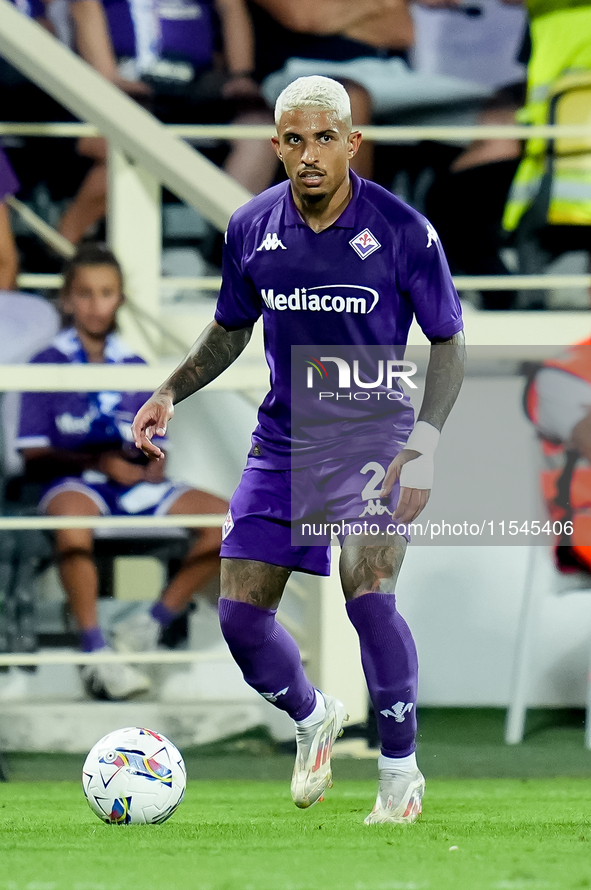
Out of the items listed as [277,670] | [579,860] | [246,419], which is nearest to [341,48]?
[246,419]

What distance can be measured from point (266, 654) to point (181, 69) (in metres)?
2.96

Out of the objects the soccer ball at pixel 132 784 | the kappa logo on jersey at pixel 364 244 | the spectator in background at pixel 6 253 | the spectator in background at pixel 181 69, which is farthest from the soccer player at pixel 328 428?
the spectator in background at pixel 181 69

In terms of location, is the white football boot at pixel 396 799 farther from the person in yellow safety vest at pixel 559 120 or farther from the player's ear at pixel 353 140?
the person in yellow safety vest at pixel 559 120

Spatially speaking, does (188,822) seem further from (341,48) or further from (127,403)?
(341,48)

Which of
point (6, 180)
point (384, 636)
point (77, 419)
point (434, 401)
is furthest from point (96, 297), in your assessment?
point (384, 636)

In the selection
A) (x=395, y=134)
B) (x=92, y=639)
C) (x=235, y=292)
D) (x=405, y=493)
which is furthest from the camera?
(x=395, y=134)

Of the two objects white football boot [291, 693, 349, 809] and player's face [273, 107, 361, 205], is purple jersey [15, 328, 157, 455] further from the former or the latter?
player's face [273, 107, 361, 205]

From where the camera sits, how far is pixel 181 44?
531cm

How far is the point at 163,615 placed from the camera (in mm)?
4516

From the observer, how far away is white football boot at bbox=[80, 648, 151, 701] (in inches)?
173

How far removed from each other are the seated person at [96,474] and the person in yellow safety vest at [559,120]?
1.70m

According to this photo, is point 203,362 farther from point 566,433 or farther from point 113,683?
point 566,433

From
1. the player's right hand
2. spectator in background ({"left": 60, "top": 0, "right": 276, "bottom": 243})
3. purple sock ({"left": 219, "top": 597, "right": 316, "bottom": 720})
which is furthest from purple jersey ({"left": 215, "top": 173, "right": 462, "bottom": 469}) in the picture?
spectator in background ({"left": 60, "top": 0, "right": 276, "bottom": 243})

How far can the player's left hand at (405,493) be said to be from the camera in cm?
287
